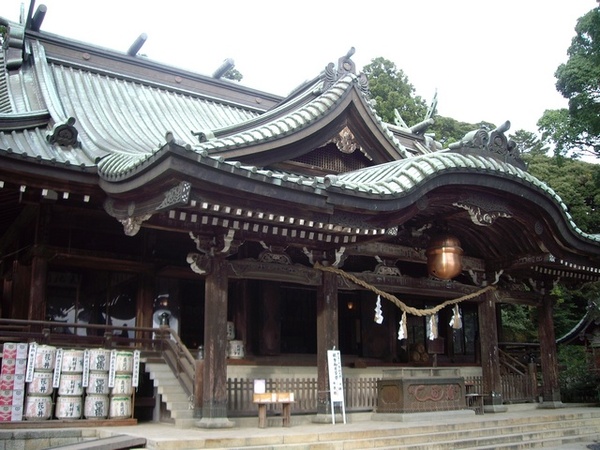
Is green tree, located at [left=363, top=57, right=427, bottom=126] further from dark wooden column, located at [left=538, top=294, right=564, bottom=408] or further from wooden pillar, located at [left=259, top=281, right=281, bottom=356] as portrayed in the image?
wooden pillar, located at [left=259, top=281, right=281, bottom=356]

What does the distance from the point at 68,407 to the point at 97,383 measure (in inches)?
24.1

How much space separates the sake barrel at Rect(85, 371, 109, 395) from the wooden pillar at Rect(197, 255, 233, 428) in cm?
175

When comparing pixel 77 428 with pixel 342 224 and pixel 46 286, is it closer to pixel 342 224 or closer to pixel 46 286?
pixel 46 286

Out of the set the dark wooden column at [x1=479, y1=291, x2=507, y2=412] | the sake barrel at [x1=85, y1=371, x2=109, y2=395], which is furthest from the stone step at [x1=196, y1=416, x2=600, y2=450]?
the sake barrel at [x1=85, y1=371, x2=109, y2=395]

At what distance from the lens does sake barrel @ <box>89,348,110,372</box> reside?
11.5m

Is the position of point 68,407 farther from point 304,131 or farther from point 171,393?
point 304,131

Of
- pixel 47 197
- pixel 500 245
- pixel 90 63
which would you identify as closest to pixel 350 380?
pixel 500 245

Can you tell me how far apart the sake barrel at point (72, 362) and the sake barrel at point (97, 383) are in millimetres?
252

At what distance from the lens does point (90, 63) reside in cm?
1928

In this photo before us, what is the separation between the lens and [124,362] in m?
11.8

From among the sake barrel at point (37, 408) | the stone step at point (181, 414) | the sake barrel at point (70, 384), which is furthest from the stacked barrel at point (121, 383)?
the sake barrel at point (37, 408)

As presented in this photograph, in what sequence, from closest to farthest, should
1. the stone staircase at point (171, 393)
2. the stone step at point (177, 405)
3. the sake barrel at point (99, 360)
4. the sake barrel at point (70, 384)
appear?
the sake barrel at point (70, 384), the sake barrel at point (99, 360), the stone staircase at point (171, 393), the stone step at point (177, 405)

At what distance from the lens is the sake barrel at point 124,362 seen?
1170cm

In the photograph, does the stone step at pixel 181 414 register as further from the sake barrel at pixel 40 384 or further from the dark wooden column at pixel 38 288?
the dark wooden column at pixel 38 288
